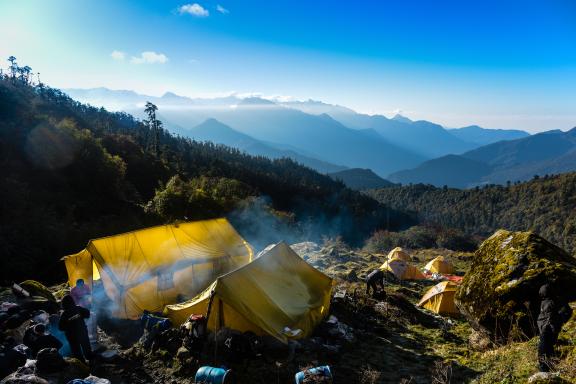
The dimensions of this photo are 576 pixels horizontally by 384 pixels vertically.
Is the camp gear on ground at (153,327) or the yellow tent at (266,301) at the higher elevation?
the yellow tent at (266,301)

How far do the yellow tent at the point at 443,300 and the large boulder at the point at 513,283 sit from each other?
6488 millimetres

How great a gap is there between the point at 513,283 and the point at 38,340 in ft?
40.2

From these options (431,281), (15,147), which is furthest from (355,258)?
(15,147)

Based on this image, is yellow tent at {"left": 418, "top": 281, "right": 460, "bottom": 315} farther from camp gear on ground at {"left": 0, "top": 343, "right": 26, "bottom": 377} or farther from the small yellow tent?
camp gear on ground at {"left": 0, "top": 343, "right": 26, "bottom": 377}

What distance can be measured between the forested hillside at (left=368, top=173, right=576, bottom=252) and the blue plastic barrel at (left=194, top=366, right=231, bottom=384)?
11416 cm

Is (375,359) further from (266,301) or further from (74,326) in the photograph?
(74,326)

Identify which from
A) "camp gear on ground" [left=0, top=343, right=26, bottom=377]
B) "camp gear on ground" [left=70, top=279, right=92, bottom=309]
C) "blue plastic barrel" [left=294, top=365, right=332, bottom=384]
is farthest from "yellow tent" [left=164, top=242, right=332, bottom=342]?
"camp gear on ground" [left=0, top=343, right=26, bottom=377]

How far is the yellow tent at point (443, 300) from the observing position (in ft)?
57.4

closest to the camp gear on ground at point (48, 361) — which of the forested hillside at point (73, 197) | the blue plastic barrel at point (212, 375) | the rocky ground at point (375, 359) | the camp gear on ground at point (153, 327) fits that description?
the rocky ground at point (375, 359)

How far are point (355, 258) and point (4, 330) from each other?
1138 inches

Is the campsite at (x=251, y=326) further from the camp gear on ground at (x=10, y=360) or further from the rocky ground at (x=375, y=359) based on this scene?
the camp gear on ground at (x=10, y=360)

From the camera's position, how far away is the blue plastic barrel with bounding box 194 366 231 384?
840cm

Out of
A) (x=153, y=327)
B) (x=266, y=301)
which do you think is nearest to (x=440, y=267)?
(x=266, y=301)

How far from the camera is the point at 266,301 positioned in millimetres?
11414
